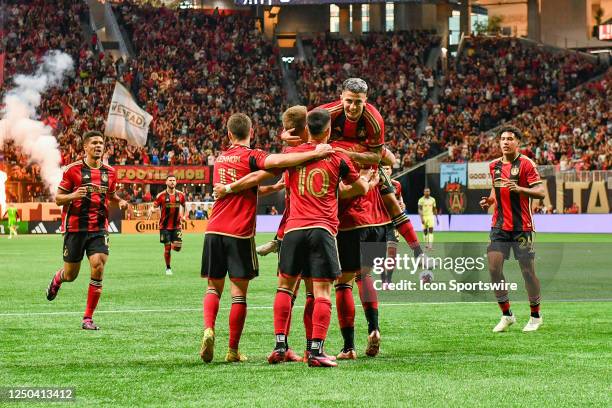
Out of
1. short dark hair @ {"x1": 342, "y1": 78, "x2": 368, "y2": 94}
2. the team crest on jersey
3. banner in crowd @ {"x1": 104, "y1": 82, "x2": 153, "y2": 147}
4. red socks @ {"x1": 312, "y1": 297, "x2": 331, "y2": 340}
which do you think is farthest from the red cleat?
the team crest on jersey

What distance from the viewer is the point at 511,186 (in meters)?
12.4

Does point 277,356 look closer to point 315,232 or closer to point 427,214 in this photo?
point 315,232

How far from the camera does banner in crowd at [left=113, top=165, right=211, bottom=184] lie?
50125mm

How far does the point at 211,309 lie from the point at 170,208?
15461mm

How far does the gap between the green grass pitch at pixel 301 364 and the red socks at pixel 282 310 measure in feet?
1.14

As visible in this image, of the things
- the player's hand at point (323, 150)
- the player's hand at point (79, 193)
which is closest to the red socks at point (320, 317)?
the player's hand at point (323, 150)

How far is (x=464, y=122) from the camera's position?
53.8 meters

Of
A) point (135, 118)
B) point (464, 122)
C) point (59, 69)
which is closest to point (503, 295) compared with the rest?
point (135, 118)

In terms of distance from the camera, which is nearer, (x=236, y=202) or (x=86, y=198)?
(x=236, y=202)

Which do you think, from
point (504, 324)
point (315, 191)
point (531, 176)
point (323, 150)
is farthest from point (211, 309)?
point (531, 176)

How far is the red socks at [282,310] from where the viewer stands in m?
9.37

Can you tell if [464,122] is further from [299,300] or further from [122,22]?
[299,300]

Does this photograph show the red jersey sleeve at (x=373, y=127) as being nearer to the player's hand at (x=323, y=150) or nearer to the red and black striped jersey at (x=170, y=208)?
the player's hand at (x=323, y=150)

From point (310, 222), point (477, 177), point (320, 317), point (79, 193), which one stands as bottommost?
point (320, 317)
